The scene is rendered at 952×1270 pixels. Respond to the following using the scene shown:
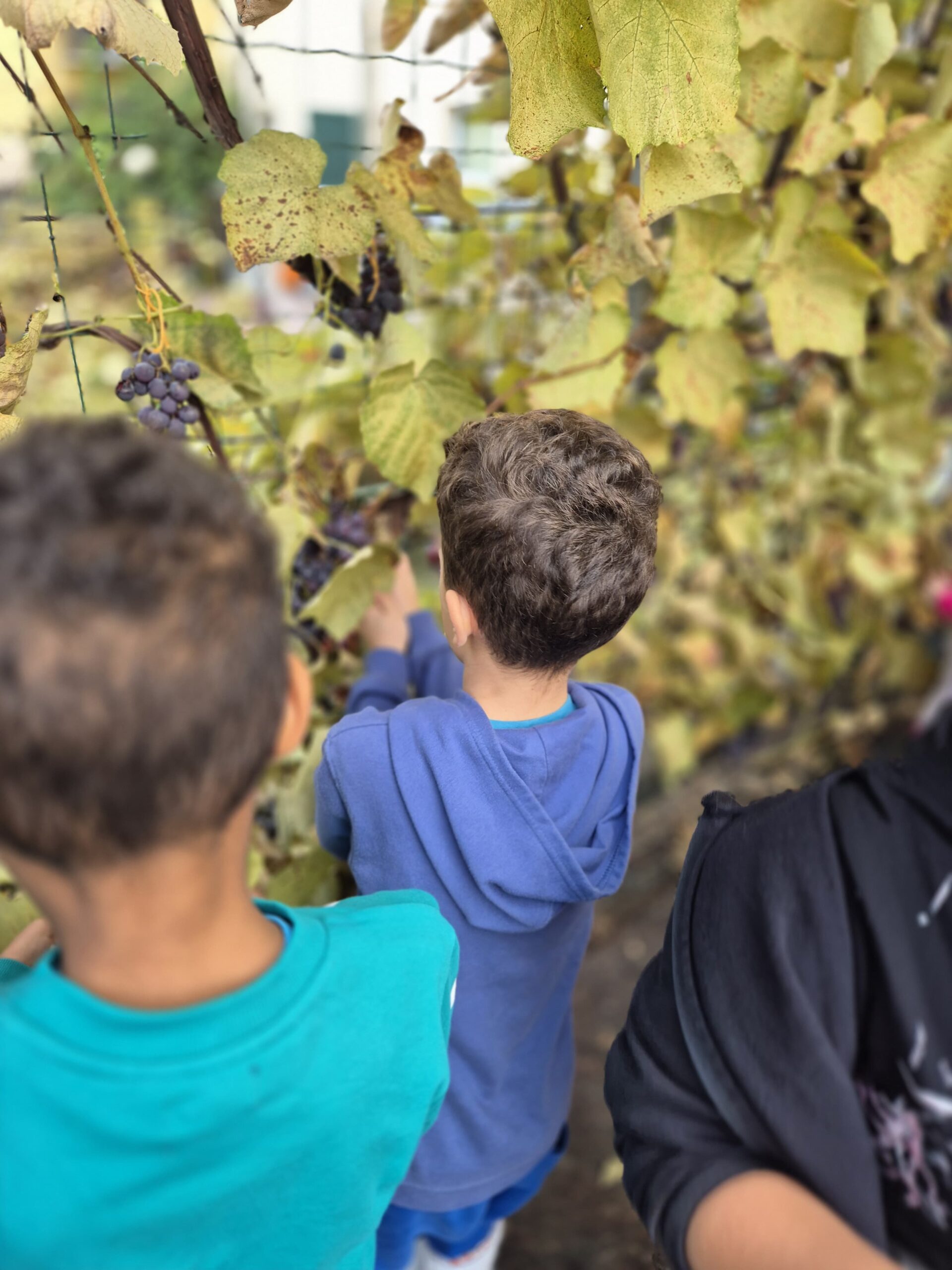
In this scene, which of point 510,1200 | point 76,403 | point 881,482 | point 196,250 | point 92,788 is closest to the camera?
point 92,788

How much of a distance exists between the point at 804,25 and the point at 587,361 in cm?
54

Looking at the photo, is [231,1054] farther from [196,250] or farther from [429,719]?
[196,250]

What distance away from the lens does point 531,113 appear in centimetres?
91

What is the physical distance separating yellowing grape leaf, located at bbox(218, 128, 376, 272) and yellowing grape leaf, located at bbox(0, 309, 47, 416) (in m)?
0.22

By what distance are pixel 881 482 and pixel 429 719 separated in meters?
1.80

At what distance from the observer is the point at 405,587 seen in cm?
136

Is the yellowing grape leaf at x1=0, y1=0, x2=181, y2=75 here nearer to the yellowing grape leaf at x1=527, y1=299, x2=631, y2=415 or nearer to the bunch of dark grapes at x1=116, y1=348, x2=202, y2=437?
the bunch of dark grapes at x1=116, y1=348, x2=202, y2=437

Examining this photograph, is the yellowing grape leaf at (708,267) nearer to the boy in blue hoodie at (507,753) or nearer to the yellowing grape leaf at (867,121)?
the yellowing grape leaf at (867,121)

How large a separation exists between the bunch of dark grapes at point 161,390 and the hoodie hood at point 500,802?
451 millimetres

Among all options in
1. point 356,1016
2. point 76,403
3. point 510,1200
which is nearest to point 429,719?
point 356,1016

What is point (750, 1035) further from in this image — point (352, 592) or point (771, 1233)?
point (352, 592)

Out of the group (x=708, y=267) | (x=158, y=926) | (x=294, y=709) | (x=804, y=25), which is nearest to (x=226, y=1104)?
(x=158, y=926)

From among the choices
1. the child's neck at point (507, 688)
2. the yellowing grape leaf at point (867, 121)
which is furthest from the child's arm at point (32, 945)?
the yellowing grape leaf at point (867, 121)

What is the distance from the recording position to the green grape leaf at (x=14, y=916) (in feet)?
3.29
